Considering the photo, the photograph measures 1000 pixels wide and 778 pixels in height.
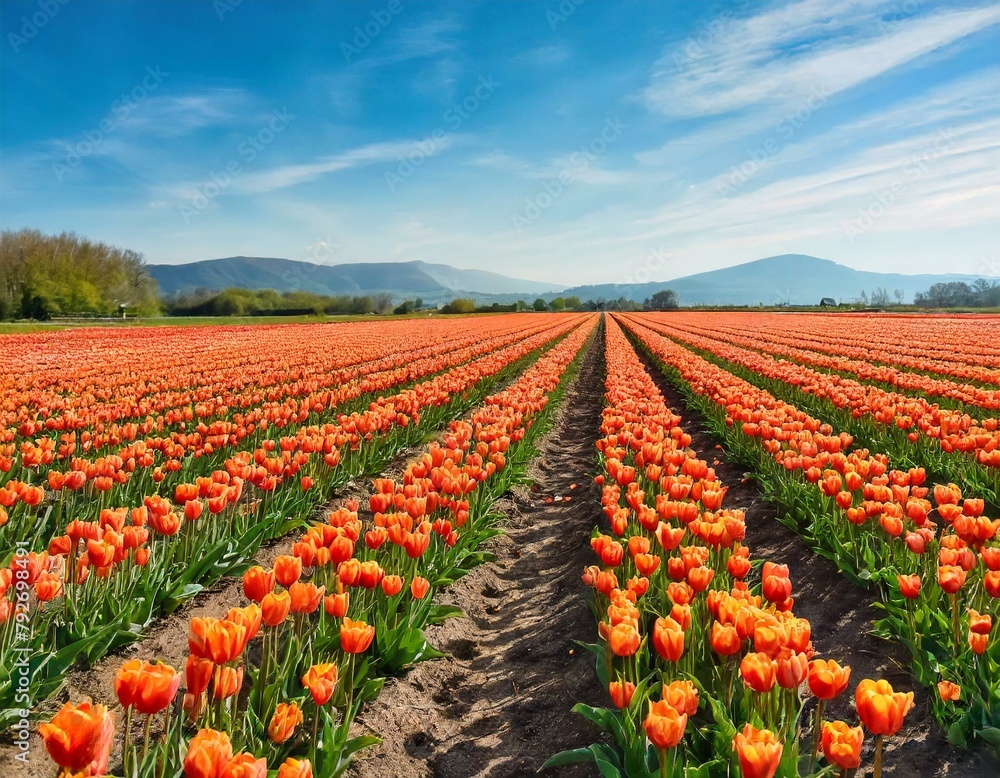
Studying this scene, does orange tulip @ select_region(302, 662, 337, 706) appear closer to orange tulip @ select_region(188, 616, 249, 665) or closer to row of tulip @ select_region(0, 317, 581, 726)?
orange tulip @ select_region(188, 616, 249, 665)

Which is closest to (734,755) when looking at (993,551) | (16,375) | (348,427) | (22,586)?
(993,551)

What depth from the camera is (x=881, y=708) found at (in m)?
1.83

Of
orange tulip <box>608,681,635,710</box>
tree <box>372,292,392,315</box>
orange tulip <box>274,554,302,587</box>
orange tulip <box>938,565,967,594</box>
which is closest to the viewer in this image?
orange tulip <box>608,681,635,710</box>

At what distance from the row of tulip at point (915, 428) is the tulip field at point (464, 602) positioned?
0.17 ft

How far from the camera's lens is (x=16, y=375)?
1276cm

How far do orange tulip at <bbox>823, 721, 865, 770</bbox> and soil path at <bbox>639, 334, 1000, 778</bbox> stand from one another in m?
1.08

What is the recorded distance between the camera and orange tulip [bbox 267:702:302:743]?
2153 mm

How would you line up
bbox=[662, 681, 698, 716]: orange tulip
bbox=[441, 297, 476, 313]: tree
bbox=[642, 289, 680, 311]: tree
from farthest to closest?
bbox=[642, 289, 680, 311]: tree → bbox=[441, 297, 476, 313]: tree → bbox=[662, 681, 698, 716]: orange tulip

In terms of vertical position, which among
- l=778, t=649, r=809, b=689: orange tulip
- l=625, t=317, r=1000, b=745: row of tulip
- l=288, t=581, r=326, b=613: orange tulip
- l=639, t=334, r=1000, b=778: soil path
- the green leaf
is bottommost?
l=639, t=334, r=1000, b=778: soil path

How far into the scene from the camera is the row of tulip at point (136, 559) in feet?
9.05

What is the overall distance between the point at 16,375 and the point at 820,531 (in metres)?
15.2

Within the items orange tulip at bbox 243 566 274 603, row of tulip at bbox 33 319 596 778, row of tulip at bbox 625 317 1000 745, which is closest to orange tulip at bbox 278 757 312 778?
row of tulip at bbox 33 319 596 778

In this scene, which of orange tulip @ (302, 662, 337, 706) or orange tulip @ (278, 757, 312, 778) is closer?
orange tulip @ (278, 757, 312, 778)

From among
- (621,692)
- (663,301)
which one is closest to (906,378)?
(621,692)
